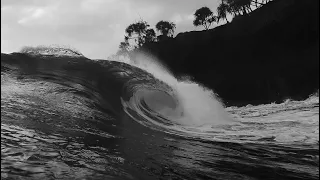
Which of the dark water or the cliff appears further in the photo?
the cliff

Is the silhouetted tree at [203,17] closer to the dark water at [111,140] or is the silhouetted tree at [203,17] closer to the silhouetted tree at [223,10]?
the silhouetted tree at [223,10]

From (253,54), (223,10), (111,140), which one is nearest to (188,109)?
(111,140)

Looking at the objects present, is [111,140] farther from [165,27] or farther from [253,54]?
[165,27]

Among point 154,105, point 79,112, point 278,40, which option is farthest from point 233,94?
point 79,112

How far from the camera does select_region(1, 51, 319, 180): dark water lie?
3104 millimetres

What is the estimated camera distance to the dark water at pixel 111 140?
310 centimetres

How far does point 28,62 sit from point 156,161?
707cm

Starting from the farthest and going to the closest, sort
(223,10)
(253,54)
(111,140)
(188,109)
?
(223,10), (253,54), (188,109), (111,140)

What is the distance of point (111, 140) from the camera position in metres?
4.53

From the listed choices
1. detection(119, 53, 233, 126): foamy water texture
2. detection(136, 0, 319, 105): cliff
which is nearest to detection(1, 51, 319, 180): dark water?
detection(119, 53, 233, 126): foamy water texture

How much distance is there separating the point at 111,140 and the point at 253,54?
26.5 meters

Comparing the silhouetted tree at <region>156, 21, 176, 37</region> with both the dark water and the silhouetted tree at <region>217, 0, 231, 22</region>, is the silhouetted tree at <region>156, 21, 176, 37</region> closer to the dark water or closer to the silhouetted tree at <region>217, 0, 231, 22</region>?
the silhouetted tree at <region>217, 0, 231, 22</region>

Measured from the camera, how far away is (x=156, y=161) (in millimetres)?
3775

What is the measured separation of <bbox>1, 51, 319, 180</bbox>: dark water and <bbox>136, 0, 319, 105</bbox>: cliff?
818 centimetres
